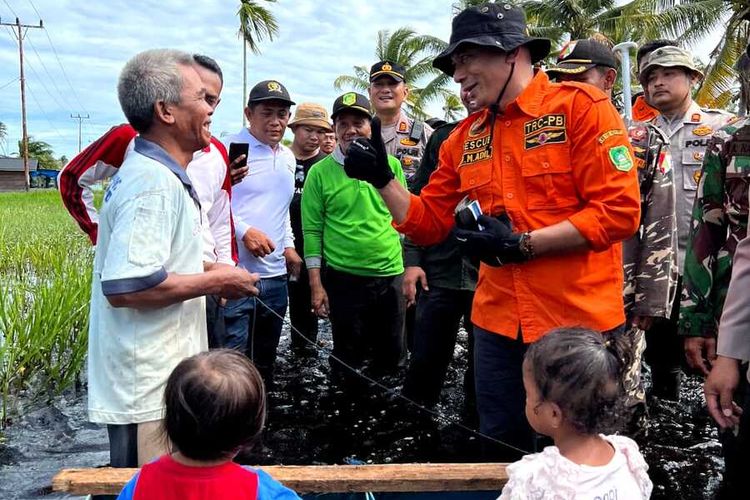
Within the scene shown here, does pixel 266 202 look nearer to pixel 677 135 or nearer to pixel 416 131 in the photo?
pixel 416 131

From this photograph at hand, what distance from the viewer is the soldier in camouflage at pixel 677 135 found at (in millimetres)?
4000

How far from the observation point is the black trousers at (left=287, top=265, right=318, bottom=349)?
563 centimetres

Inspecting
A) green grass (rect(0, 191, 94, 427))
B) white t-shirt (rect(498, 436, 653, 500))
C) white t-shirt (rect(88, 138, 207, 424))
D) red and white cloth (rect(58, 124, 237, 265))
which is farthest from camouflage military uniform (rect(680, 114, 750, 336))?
green grass (rect(0, 191, 94, 427))

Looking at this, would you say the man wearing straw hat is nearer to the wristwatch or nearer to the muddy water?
the muddy water

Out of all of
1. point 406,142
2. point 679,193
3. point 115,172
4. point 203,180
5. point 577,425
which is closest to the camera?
point 577,425

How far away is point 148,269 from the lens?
184 cm

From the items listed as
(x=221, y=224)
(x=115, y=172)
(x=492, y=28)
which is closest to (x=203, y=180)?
(x=221, y=224)

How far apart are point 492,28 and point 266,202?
94.3 inches

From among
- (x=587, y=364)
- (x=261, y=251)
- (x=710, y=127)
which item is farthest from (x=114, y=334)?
(x=710, y=127)

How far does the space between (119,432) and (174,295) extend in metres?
0.49

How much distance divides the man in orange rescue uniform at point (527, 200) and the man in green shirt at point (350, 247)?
77.8 inches

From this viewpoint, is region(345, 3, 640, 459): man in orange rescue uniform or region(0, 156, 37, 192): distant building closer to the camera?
region(345, 3, 640, 459): man in orange rescue uniform

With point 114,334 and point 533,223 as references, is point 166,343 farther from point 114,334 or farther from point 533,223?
point 533,223

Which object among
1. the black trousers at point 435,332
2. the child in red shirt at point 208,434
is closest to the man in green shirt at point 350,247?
the black trousers at point 435,332
